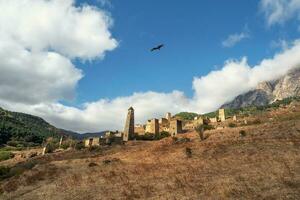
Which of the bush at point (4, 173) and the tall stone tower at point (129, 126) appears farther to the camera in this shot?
the tall stone tower at point (129, 126)

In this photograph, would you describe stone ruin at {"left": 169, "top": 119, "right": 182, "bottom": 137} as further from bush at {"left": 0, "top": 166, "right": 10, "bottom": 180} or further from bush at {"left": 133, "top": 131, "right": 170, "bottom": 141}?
bush at {"left": 0, "top": 166, "right": 10, "bottom": 180}

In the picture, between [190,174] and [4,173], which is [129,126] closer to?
[4,173]

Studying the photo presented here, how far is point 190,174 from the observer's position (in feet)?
131

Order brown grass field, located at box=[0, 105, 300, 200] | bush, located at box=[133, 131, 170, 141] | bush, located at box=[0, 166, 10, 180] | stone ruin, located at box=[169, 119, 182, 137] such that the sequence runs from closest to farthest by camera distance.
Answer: brown grass field, located at box=[0, 105, 300, 200]
bush, located at box=[0, 166, 10, 180]
stone ruin, located at box=[169, 119, 182, 137]
bush, located at box=[133, 131, 170, 141]

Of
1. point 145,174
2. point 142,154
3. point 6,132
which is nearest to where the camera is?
point 145,174

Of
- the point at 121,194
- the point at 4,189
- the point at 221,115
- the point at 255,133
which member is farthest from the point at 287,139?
the point at 221,115

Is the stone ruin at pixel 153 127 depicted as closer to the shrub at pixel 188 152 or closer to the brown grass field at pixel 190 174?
the brown grass field at pixel 190 174

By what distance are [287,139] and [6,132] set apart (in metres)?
170

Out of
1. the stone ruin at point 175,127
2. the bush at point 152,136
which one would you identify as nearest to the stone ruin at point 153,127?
the bush at point 152,136

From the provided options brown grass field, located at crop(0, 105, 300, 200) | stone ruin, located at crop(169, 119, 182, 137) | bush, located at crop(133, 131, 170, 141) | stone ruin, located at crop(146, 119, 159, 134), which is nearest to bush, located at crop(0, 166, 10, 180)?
brown grass field, located at crop(0, 105, 300, 200)

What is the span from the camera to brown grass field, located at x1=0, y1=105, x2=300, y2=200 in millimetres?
32875

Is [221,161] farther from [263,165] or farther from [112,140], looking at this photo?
[112,140]

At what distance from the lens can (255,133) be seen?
5922 cm

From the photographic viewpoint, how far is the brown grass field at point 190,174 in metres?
32.9
